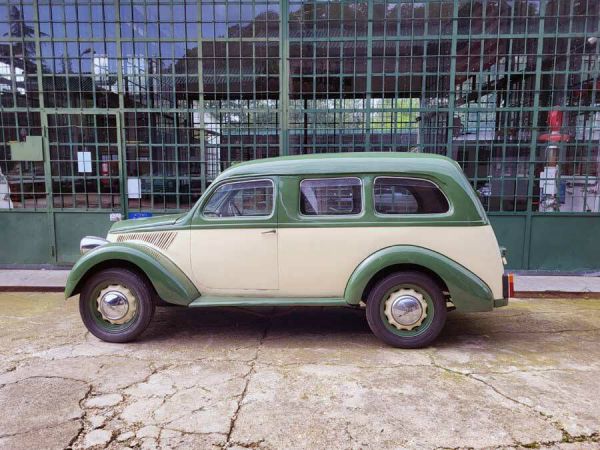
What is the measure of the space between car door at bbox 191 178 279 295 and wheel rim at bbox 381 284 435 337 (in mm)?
1142

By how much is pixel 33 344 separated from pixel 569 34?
337 inches

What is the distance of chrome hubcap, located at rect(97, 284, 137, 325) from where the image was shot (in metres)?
4.63

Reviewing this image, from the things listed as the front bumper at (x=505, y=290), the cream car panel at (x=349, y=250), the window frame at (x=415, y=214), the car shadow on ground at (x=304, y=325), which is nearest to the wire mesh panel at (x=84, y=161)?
the car shadow on ground at (x=304, y=325)

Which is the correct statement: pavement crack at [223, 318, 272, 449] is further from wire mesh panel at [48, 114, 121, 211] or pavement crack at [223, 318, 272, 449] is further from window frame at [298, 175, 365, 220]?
wire mesh panel at [48, 114, 121, 211]

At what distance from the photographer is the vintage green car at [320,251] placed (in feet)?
14.5

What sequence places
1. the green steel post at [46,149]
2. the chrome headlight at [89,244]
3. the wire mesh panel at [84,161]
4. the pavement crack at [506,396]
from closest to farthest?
the pavement crack at [506,396] < the chrome headlight at [89,244] < the green steel post at [46,149] < the wire mesh panel at [84,161]

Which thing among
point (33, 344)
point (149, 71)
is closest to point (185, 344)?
point (33, 344)

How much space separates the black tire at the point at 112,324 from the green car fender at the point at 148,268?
0.11m

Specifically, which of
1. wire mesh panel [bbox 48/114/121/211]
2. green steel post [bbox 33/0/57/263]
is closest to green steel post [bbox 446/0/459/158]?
wire mesh panel [bbox 48/114/121/211]

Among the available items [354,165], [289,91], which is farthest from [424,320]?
[289,91]

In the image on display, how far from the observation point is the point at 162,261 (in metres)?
4.64

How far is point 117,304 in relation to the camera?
464 cm

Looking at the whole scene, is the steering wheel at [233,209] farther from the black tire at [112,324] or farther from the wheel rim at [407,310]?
the wheel rim at [407,310]

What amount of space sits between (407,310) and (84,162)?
6107mm
